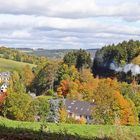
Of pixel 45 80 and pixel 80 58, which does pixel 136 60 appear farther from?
pixel 45 80

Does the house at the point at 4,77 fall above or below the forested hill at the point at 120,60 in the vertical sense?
below

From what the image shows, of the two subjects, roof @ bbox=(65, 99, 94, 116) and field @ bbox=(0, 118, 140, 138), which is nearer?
field @ bbox=(0, 118, 140, 138)

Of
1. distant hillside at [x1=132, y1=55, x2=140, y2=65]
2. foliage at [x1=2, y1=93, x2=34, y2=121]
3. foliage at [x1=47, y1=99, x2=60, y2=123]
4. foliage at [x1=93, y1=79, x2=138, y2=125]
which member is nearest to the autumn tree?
distant hillside at [x1=132, y1=55, x2=140, y2=65]

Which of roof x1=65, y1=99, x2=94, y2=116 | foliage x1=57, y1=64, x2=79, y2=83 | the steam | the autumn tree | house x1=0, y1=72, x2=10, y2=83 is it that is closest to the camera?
roof x1=65, y1=99, x2=94, y2=116

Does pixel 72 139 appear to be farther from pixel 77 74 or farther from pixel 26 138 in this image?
pixel 77 74

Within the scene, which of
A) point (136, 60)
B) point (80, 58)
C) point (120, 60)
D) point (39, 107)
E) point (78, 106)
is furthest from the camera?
point (80, 58)

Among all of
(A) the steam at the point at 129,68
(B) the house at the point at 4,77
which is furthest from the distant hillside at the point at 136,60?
(B) the house at the point at 4,77

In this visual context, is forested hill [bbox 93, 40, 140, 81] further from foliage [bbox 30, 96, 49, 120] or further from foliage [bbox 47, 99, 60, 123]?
foliage [bbox 30, 96, 49, 120]

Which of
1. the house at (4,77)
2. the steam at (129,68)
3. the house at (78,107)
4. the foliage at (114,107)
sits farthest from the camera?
the house at (4,77)

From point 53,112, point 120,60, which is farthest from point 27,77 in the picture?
point 53,112

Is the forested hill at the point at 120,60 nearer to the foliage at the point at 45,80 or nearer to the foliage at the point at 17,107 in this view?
the foliage at the point at 45,80

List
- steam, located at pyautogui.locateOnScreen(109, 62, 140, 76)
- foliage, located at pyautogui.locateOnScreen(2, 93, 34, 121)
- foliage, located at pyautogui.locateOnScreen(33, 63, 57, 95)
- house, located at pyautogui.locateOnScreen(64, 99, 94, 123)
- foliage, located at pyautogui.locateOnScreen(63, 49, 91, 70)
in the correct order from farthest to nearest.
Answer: foliage, located at pyautogui.locateOnScreen(63, 49, 91, 70) → steam, located at pyautogui.locateOnScreen(109, 62, 140, 76) → foliage, located at pyautogui.locateOnScreen(33, 63, 57, 95) → house, located at pyautogui.locateOnScreen(64, 99, 94, 123) → foliage, located at pyautogui.locateOnScreen(2, 93, 34, 121)

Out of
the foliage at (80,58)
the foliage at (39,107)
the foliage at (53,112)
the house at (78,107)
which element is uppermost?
the foliage at (80,58)

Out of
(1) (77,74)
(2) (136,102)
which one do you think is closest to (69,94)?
(1) (77,74)
